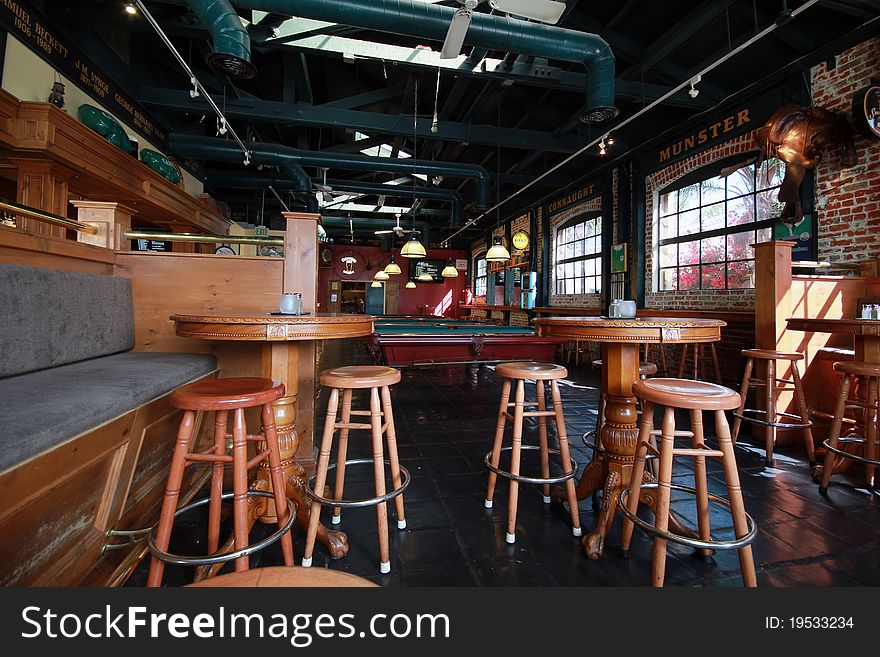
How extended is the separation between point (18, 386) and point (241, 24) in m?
3.21

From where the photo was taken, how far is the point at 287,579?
1.94 ft

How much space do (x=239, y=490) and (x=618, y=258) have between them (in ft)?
22.0

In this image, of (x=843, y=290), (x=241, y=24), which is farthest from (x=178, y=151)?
(x=843, y=290)

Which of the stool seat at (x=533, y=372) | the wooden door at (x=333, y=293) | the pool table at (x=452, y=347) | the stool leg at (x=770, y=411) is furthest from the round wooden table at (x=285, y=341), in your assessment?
the wooden door at (x=333, y=293)

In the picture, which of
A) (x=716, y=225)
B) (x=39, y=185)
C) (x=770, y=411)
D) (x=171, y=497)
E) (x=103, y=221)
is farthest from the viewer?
(x=716, y=225)

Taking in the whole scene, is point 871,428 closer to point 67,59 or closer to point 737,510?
point 737,510

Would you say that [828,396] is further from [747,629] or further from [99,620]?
[99,620]

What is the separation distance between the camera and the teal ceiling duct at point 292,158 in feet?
20.5

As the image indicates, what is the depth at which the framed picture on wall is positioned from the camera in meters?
6.46

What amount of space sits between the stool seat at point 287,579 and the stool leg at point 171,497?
30.3 inches

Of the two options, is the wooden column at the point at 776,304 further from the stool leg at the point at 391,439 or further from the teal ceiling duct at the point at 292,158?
the teal ceiling duct at the point at 292,158

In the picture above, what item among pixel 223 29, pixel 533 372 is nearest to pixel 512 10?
pixel 223 29

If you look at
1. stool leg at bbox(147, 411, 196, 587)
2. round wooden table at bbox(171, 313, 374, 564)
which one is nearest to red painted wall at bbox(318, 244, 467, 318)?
round wooden table at bbox(171, 313, 374, 564)

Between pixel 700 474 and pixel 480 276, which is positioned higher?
pixel 480 276
